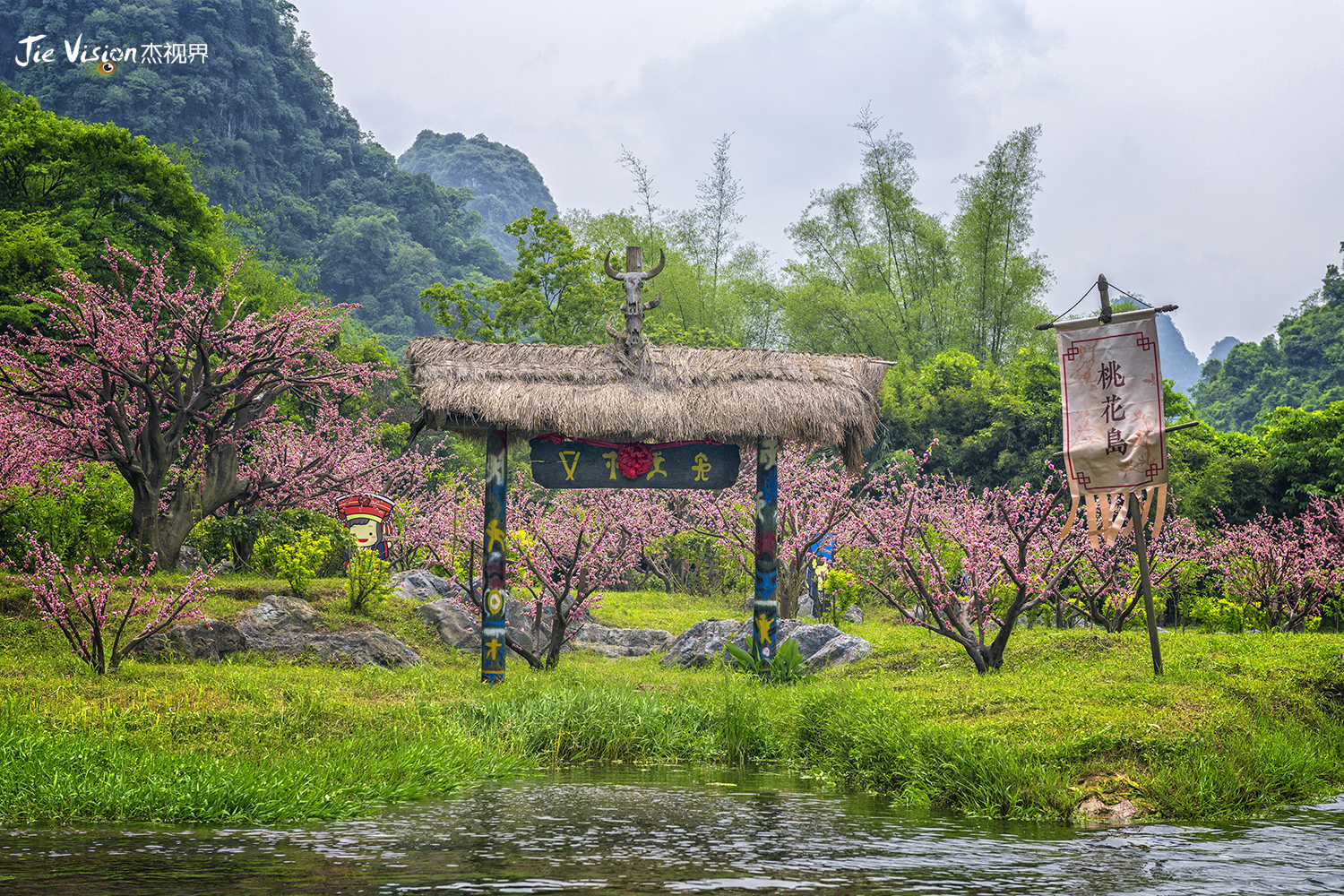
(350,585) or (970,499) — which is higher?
(970,499)

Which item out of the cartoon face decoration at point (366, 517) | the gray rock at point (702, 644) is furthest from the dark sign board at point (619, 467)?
the cartoon face decoration at point (366, 517)

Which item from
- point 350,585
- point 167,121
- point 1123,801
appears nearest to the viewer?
point 1123,801

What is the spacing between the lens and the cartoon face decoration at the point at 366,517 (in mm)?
16328

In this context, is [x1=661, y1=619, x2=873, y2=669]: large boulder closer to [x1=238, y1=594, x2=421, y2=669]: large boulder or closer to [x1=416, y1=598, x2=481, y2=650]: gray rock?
[x1=416, y1=598, x2=481, y2=650]: gray rock

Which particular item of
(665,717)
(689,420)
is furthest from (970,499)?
(665,717)

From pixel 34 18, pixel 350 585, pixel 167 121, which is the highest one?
pixel 34 18

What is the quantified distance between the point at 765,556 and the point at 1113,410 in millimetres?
4080

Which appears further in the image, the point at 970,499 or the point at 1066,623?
the point at 970,499

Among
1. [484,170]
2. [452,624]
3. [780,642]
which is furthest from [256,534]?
[484,170]

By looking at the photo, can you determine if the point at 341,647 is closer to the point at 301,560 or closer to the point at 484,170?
the point at 301,560

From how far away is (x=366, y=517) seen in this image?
16516 millimetres

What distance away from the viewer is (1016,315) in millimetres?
33938

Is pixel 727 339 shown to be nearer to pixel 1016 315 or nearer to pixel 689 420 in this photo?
pixel 1016 315

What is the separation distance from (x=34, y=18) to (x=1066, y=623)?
6284cm
